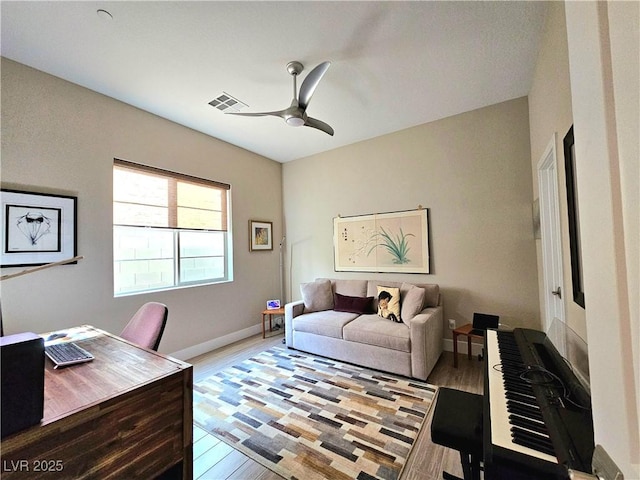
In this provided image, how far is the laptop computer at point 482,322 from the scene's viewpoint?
298 cm

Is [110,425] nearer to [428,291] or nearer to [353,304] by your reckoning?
[353,304]

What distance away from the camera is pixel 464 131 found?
3373 millimetres

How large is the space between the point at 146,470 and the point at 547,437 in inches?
61.6

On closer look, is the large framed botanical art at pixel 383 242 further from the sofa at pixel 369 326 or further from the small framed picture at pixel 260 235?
the small framed picture at pixel 260 235

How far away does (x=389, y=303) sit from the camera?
3.32 meters

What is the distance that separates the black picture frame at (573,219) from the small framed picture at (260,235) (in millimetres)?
3808

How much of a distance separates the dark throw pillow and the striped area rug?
0.76m

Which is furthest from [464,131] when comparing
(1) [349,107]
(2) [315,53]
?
(2) [315,53]

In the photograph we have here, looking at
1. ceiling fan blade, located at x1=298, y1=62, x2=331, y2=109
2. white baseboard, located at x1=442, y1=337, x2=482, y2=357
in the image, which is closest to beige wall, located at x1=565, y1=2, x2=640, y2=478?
ceiling fan blade, located at x1=298, y1=62, x2=331, y2=109

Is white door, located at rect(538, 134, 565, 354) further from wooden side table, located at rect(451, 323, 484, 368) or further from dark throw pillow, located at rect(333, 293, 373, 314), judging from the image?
dark throw pillow, located at rect(333, 293, 373, 314)

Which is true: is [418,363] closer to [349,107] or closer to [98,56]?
[349,107]

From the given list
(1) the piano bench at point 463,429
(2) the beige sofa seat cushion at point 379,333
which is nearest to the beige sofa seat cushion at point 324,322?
(2) the beige sofa seat cushion at point 379,333

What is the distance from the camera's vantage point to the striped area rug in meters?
1.71

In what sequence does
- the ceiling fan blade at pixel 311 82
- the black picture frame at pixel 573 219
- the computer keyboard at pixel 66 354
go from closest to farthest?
the computer keyboard at pixel 66 354 → the black picture frame at pixel 573 219 → the ceiling fan blade at pixel 311 82
